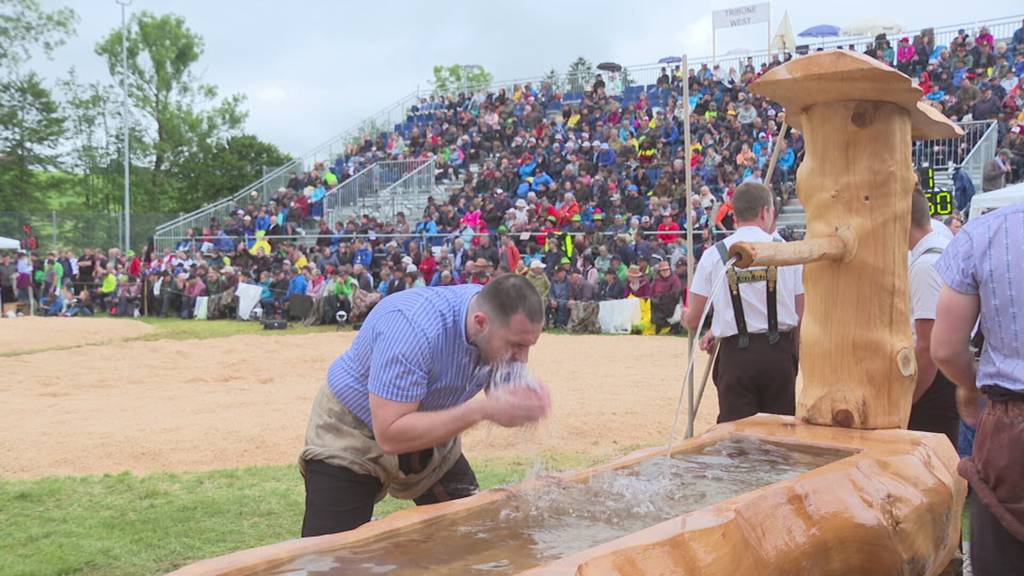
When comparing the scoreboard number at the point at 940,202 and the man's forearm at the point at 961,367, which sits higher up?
the scoreboard number at the point at 940,202

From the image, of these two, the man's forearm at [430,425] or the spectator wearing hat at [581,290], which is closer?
the man's forearm at [430,425]

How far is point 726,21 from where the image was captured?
24625mm

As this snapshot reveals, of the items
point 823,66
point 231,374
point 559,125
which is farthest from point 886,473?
point 559,125

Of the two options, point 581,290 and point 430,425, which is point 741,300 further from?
point 581,290

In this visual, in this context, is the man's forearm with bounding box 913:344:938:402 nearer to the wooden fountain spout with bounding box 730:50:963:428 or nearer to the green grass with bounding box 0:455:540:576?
the wooden fountain spout with bounding box 730:50:963:428

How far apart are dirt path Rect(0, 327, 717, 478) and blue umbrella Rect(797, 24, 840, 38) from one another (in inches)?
570

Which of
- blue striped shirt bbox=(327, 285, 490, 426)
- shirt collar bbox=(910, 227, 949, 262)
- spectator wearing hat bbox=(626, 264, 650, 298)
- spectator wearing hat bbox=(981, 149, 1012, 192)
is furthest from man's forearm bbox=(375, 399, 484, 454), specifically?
spectator wearing hat bbox=(626, 264, 650, 298)

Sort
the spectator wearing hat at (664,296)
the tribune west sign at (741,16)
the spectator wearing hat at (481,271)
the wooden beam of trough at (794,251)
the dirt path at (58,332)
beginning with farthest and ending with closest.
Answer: the tribune west sign at (741,16) → the spectator wearing hat at (481,271) → the spectator wearing hat at (664,296) → the dirt path at (58,332) → the wooden beam of trough at (794,251)

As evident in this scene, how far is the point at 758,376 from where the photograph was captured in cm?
432

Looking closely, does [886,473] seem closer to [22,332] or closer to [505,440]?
[505,440]

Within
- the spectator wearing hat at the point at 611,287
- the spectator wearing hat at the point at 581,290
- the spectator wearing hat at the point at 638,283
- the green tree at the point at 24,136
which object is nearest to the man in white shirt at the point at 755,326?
the spectator wearing hat at the point at 638,283

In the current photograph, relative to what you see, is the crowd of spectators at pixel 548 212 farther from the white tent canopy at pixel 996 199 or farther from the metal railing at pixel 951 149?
the white tent canopy at pixel 996 199

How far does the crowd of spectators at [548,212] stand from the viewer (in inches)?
649

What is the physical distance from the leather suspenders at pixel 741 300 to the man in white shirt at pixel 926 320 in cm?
61
